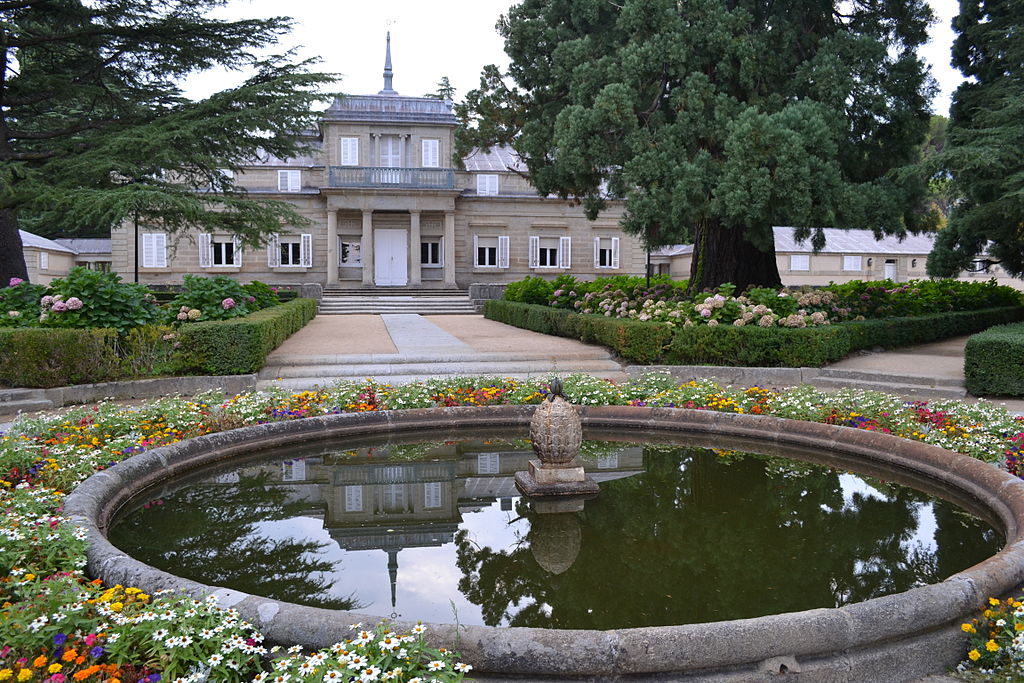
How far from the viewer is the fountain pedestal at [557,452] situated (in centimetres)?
514

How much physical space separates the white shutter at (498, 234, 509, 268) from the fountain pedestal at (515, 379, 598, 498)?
83.3 feet

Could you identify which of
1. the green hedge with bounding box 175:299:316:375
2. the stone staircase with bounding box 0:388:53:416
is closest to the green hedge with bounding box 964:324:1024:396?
the green hedge with bounding box 175:299:316:375

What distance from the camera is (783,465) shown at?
19.4ft

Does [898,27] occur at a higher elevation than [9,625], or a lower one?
higher

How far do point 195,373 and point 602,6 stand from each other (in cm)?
1062

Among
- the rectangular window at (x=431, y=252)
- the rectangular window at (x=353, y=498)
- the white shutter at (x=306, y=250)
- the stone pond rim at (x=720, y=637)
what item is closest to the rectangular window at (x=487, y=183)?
the rectangular window at (x=431, y=252)

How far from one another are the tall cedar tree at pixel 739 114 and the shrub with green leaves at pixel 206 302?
21.7ft

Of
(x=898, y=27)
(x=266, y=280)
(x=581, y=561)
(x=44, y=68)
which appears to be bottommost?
(x=581, y=561)

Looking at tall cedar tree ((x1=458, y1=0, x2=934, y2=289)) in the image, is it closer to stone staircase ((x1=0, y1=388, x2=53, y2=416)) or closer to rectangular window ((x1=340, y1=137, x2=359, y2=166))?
stone staircase ((x1=0, y1=388, x2=53, y2=416))

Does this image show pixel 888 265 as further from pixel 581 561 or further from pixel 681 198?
pixel 581 561

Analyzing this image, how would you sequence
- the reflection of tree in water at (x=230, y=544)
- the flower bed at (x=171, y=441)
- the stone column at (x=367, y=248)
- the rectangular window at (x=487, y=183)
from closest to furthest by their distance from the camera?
the flower bed at (x=171, y=441), the reflection of tree in water at (x=230, y=544), the stone column at (x=367, y=248), the rectangular window at (x=487, y=183)

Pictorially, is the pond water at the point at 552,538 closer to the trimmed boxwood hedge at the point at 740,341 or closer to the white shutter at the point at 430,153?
the trimmed boxwood hedge at the point at 740,341

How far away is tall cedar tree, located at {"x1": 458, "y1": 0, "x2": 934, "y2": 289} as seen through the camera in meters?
11.9

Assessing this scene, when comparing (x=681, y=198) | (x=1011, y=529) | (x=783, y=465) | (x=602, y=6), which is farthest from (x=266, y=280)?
(x=1011, y=529)
